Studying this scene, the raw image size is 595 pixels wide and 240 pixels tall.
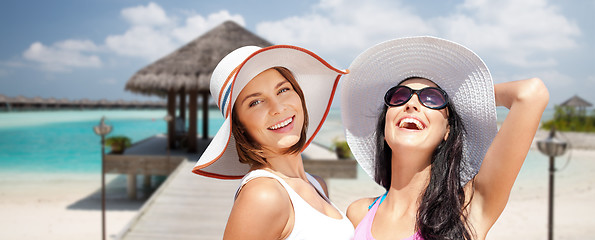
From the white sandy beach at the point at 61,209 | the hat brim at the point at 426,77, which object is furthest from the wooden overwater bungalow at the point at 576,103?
the hat brim at the point at 426,77

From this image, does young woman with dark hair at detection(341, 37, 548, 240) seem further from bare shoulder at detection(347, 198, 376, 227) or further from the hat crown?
the hat crown

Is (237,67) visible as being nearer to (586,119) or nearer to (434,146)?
(434,146)

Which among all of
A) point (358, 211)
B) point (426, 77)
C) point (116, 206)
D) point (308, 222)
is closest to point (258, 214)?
point (308, 222)

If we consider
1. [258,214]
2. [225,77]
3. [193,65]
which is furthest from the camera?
[193,65]

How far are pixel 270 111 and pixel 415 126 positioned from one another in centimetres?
55

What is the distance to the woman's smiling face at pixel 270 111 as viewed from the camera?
141 cm

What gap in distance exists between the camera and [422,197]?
1.49 metres

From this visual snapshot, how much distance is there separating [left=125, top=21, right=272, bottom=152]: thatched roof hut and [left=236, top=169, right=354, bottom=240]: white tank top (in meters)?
8.37

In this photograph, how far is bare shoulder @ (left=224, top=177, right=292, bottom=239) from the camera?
1206 millimetres

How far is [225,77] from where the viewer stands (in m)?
1.38

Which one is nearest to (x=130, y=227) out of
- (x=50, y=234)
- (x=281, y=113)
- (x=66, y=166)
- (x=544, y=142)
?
(x=50, y=234)

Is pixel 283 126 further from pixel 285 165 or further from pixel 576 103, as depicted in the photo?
pixel 576 103

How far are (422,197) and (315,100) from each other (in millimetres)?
589

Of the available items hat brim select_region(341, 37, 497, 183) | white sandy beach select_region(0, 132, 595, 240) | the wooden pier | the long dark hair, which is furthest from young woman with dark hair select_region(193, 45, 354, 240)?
white sandy beach select_region(0, 132, 595, 240)
